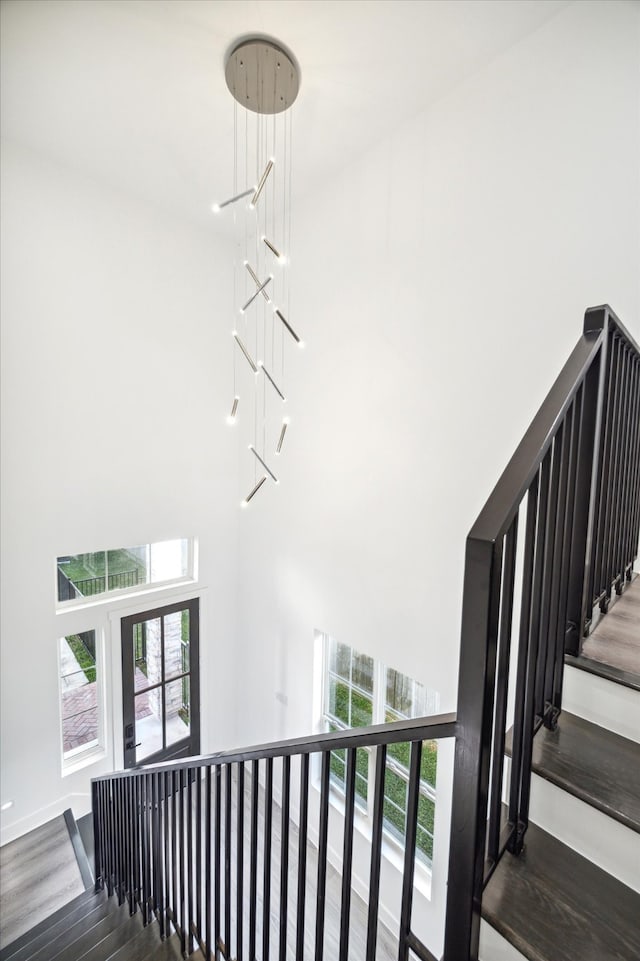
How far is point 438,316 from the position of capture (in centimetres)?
308

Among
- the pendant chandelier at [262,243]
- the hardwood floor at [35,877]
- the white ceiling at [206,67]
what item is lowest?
the hardwood floor at [35,877]

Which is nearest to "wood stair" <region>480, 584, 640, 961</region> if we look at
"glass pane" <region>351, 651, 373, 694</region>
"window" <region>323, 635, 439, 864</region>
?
"window" <region>323, 635, 439, 864</region>

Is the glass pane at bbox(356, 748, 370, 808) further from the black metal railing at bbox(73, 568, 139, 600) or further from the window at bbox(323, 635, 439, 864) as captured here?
the black metal railing at bbox(73, 568, 139, 600)

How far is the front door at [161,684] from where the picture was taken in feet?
15.0

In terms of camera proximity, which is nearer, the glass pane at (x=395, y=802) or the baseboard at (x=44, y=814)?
the glass pane at (x=395, y=802)

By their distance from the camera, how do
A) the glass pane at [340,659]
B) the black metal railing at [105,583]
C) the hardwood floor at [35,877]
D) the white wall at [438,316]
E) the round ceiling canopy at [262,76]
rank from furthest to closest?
the black metal railing at [105,583] → the glass pane at [340,659] → the hardwood floor at [35,877] → the round ceiling canopy at [262,76] → the white wall at [438,316]

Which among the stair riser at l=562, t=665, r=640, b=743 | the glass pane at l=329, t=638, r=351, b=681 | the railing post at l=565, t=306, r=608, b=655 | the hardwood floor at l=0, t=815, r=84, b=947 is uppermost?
the railing post at l=565, t=306, r=608, b=655

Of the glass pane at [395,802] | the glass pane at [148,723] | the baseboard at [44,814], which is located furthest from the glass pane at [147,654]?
the glass pane at [395,802]

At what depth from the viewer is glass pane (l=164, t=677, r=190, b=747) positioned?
16.1 ft

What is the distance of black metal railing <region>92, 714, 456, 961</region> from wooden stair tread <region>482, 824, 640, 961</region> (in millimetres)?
229

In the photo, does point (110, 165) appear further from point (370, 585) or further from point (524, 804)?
point (524, 804)

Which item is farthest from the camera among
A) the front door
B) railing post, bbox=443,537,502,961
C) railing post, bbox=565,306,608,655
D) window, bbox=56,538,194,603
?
the front door

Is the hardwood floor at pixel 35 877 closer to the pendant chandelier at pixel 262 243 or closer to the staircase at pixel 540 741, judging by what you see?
the staircase at pixel 540 741

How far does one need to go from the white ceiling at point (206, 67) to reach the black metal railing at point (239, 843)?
343 cm
